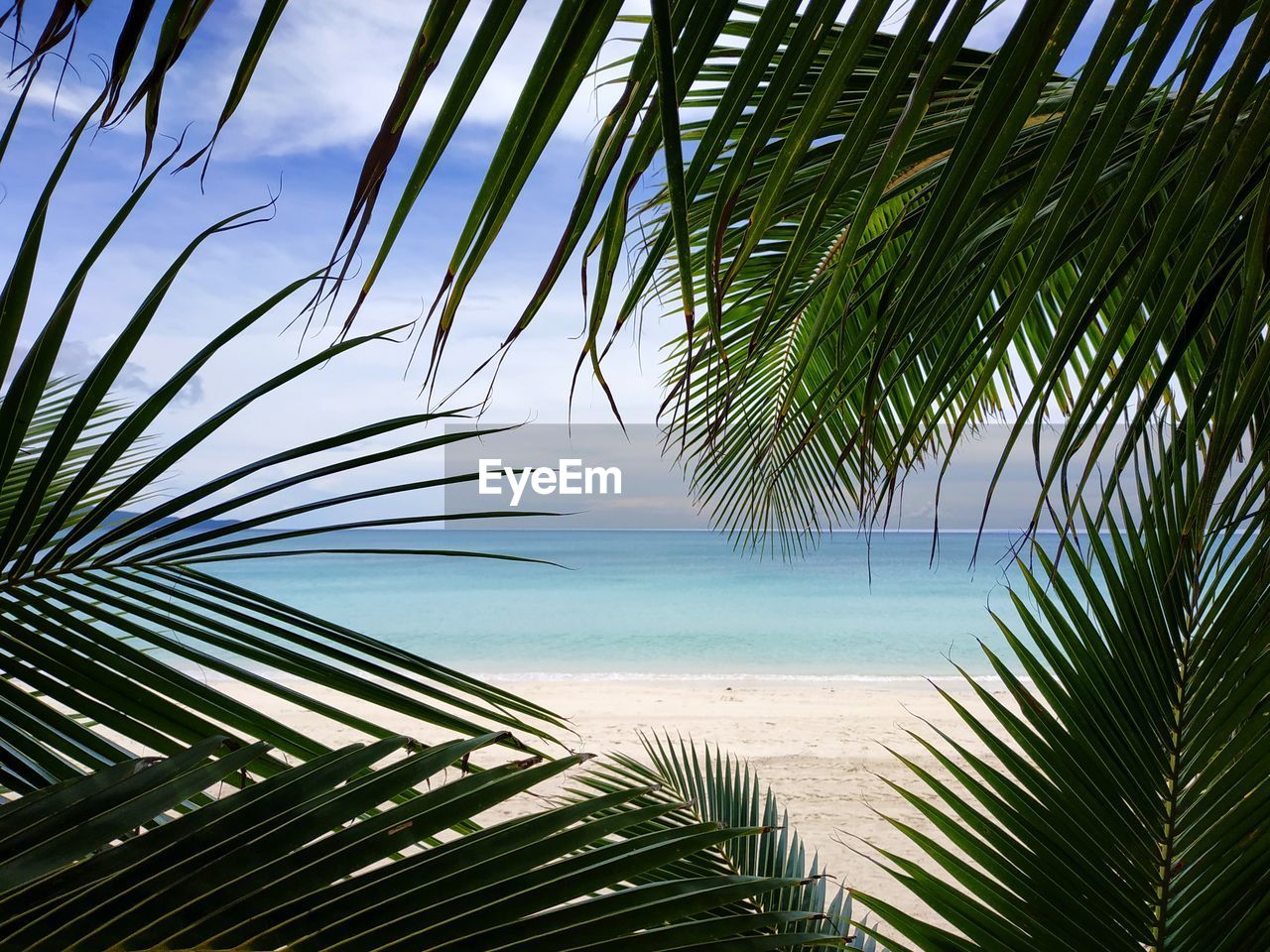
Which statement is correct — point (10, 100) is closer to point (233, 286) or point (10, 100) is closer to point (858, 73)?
point (858, 73)

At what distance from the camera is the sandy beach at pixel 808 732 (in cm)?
429

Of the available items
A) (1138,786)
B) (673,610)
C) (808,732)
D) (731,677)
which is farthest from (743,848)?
(673,610)

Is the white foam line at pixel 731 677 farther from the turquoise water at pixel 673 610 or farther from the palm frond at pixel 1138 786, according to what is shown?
the palm frond at pixel 1138 786

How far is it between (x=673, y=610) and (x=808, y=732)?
43.5ft

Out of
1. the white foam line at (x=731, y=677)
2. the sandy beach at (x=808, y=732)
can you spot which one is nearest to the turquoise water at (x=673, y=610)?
the white foam line at (x=731, y=677)

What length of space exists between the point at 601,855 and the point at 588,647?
599 inches

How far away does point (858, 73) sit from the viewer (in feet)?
4.07

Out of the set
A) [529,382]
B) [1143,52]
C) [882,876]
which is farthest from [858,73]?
[882,876]

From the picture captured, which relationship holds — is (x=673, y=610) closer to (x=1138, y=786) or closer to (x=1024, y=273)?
(x=1138, y=786)

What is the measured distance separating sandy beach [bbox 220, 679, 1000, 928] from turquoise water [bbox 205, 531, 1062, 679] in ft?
3.87

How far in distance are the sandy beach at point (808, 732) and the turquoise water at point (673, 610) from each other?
118 cm

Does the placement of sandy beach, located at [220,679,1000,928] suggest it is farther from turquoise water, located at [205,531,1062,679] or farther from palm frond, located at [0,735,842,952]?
palm frond, located at [0,735,842,952]

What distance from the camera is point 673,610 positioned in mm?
19922

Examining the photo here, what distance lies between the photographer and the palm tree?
37cm
